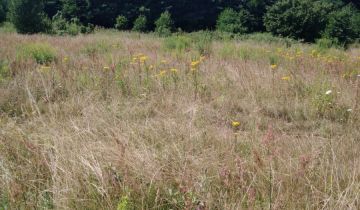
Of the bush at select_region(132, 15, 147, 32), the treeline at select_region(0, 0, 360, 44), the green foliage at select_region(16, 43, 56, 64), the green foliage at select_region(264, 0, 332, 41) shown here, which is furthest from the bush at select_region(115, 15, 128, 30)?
the green foliage at select_region(16, 43, 56, 64)

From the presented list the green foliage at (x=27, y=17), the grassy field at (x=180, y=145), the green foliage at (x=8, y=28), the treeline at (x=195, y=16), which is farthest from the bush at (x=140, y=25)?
the grassy field at (x=180, y=145)

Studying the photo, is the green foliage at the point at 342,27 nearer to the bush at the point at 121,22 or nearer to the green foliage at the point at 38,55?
the bush at the point at 121,22

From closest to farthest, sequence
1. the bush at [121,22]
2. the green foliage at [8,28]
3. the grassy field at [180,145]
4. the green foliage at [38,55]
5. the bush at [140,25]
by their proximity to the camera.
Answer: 1. the grassy field at [180,145]
2. the green foliage at [38,55]
3. the green foliage at [8,28]
4. the bush at [140,25]
5. the bush at [121,22]

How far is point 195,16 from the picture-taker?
31.8 m

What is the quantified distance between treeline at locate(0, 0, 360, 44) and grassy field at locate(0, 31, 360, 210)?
1624 centimetres

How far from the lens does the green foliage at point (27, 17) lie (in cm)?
2172

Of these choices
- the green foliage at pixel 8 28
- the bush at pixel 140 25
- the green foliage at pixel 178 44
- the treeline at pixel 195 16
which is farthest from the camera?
the bush at pixel 140 25

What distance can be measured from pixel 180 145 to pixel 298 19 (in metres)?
25.5

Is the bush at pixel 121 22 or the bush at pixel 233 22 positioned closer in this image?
the bush at pixel 233 22

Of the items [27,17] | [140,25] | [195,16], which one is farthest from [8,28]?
[195,16]

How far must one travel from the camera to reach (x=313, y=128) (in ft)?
11.7

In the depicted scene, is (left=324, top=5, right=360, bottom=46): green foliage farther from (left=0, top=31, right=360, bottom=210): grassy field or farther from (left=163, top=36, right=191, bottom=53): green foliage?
(left=0, top=31, right=360, bottom=210): grassy field

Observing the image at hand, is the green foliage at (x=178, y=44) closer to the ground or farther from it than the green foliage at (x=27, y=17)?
closer to the ground

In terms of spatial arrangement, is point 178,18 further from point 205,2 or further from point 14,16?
point 14,16
